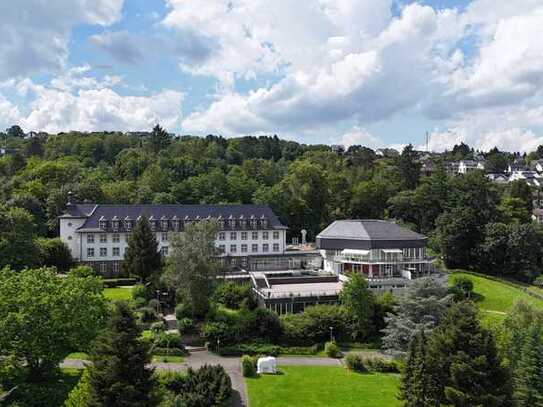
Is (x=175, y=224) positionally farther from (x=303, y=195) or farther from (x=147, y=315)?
(x=303, y=195)

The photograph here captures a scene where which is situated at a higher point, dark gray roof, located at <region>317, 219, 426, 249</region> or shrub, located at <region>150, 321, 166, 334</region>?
dark gray roof, located at <region>317, 219, 426, 249</region>

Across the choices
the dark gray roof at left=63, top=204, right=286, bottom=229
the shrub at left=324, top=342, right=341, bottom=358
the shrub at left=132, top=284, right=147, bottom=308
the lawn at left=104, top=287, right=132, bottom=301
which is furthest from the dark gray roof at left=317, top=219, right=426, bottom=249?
the lawn at left=104, top=287, right=132, bottom=301

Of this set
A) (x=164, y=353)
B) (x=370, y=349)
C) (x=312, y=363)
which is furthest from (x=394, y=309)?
(x=164, y=353)

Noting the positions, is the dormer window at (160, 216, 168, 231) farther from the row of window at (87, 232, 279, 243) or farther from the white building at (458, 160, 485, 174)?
the white building at (458, 160, 485, 174)

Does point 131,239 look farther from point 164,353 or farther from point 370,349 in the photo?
point 370,349

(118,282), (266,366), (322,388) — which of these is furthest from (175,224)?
(322,388)

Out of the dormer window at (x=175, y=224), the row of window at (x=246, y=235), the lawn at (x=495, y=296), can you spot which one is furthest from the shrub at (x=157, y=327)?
the lawn at (x=495, y=296)
